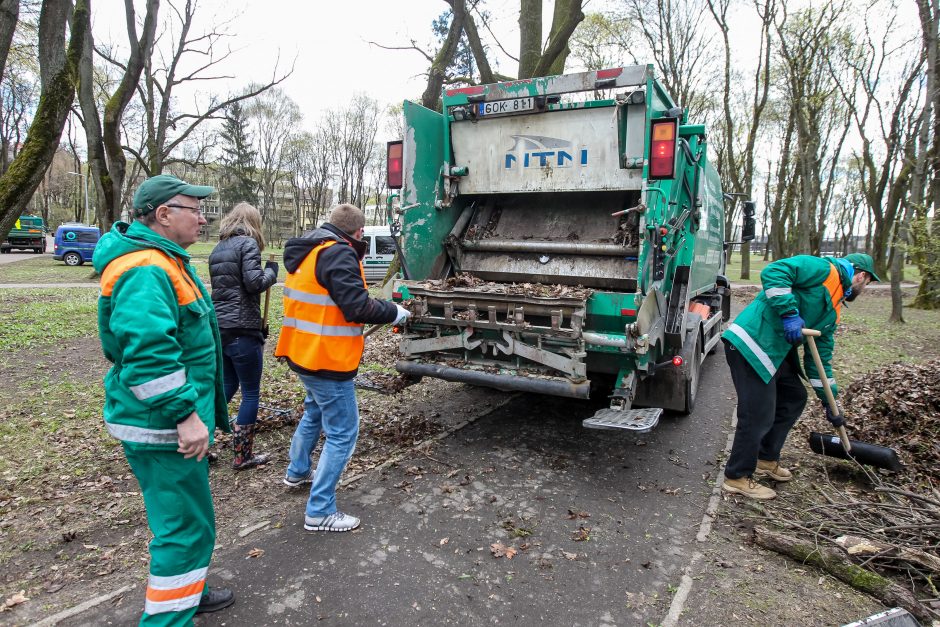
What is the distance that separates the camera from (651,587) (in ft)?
9.10

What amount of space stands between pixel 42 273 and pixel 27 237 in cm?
1400

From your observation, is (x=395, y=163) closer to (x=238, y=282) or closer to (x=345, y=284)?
(x=238, y=282)

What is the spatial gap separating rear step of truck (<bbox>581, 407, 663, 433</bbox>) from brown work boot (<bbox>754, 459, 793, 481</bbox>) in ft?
2.72

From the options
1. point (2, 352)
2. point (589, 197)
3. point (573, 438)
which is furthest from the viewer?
point (2, 352)

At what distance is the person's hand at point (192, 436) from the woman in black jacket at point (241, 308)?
5.84 ft

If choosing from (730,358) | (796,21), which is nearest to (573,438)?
(730,358)

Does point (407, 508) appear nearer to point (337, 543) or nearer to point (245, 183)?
point (337, 543)

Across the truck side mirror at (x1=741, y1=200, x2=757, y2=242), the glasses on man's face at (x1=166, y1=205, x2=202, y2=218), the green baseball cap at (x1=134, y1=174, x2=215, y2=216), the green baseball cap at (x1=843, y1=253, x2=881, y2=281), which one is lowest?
the green baseball cap at (x1=843, y1=253, x2=881, y2=281)

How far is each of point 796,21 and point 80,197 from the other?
5072 cm

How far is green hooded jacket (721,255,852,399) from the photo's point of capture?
12.0ft

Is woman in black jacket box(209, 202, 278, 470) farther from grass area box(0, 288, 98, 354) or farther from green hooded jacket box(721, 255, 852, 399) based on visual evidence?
grass area box(0, 288, 98, 354)

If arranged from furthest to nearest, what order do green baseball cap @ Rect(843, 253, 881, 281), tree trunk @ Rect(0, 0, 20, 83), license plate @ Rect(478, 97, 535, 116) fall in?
tree trunk @ Rect(0, 0, 20, 83)
license plate @ Rect(478, 97, 535, 116)
green baseball cap @ Rect(843, 253, 881, 281)

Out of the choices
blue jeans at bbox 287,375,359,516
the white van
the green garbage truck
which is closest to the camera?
blue jeans at bbox 287,375,359,516

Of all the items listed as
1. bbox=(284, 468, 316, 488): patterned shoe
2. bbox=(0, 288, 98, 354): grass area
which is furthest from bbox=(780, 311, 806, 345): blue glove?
bbox=(0, 288, 98, 354): grass area
